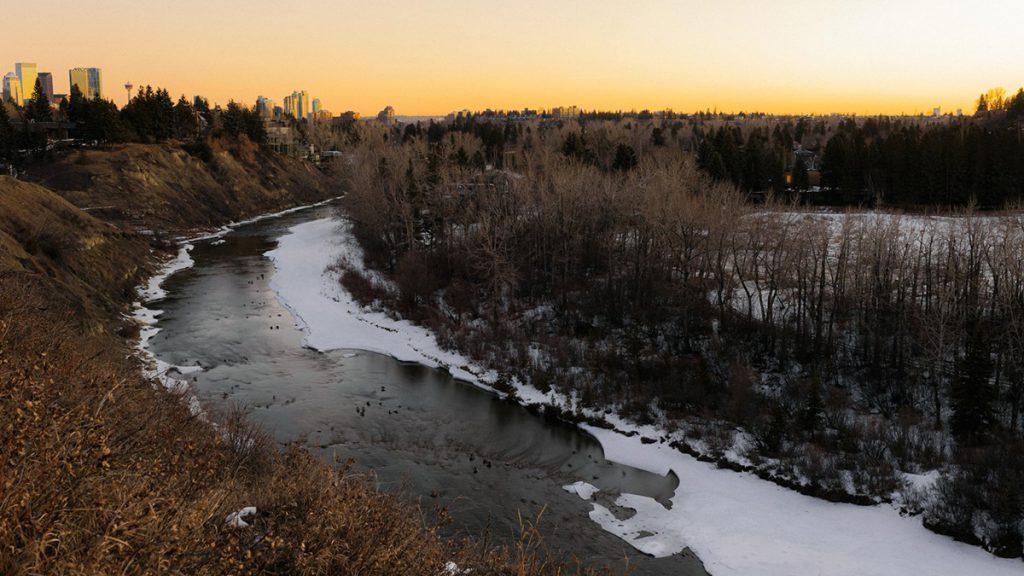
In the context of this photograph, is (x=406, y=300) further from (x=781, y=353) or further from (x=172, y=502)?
(x=172, y=502)

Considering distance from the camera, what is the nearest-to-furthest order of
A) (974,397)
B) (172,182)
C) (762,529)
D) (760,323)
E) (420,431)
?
(762,529) → (974,397) → (420,431) → (760,323) → (172,182)

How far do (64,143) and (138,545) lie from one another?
83.3 meters

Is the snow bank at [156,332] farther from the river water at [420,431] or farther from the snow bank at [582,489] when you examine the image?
the snow bank at [582,489]

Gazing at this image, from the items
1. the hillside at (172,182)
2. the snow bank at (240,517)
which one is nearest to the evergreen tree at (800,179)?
the hillside at (172,182)

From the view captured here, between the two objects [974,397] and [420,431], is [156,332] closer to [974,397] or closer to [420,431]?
[420,431]

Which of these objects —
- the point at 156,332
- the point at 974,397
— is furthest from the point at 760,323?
the point at 156,332

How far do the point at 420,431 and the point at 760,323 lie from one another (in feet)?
56.2

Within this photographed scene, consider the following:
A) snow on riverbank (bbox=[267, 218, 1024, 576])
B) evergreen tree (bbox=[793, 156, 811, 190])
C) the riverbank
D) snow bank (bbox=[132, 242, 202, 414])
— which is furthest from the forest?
evergreen tree (bbox=[793, 156, 811, 190])

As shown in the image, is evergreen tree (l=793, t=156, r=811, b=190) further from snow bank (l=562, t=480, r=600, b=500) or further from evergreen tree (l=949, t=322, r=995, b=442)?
snow bank (l=562, t=480, r=600, b=500)

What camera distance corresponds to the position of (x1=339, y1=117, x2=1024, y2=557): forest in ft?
70.9

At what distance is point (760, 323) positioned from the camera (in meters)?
30.6

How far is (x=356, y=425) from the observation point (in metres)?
23.5

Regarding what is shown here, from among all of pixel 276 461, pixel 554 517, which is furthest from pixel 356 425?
pixel 276 461

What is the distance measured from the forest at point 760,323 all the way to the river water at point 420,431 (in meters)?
3.67
